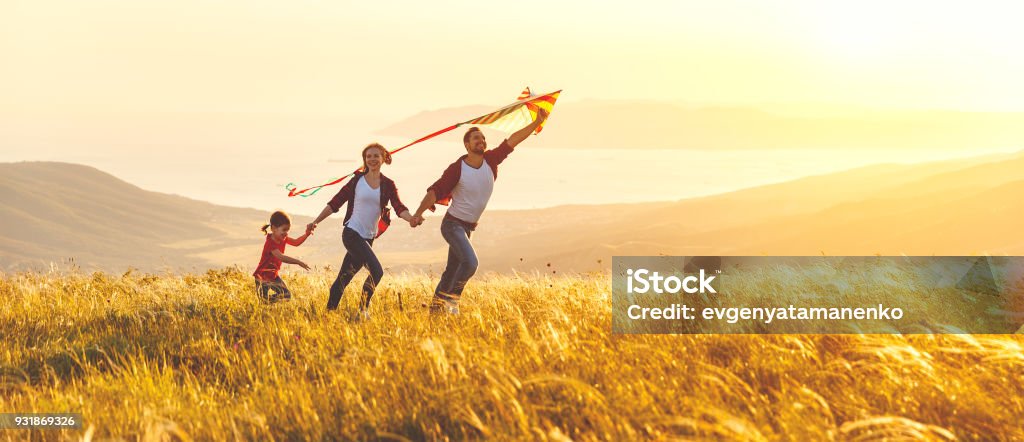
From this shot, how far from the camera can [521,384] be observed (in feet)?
13.9

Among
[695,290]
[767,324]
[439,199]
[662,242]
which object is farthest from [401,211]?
[662,242]

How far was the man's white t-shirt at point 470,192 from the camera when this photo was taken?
28.5 ft

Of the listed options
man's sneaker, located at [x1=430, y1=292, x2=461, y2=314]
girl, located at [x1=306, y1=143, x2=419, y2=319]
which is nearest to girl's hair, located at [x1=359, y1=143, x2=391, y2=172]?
girl, located at [x1=306, y1=143, x2=419, y2=319]

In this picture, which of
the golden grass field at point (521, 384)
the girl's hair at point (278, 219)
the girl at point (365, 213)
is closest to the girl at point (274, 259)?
the girl's hair at point (278, 219)

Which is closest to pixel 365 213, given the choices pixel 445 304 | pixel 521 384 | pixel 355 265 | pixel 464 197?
pixel 355 265

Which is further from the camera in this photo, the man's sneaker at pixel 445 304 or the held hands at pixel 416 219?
the held hands at pixel 416 219

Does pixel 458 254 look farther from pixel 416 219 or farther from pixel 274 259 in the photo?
pixel 274 259

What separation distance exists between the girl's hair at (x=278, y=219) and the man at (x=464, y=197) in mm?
1728

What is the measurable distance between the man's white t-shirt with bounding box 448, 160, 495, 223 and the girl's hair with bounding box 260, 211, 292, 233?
2.00 metres

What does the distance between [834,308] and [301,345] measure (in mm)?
4670

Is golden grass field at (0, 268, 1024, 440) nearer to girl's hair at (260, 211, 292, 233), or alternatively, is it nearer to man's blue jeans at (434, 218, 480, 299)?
man's blue jeans at (434, 218, 480, 299)

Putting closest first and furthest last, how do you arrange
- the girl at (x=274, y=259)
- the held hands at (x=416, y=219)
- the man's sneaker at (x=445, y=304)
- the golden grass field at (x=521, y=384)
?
the golden grass field at (x=521, y=384), the man's sneaker at (x=445, y=304), the held hands at (x=416, y=219), the girl at (x=274, y=259)

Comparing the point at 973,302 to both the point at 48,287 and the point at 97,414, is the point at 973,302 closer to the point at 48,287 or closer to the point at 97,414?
the point at 97,414

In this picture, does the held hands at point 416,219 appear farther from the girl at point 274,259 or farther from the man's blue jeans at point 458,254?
the girl at point 274,259
